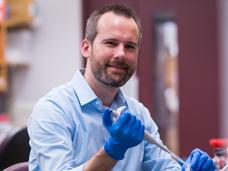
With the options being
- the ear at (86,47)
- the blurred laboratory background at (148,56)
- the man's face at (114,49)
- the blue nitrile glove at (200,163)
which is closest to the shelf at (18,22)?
the blurred laboratory background at (148,56)

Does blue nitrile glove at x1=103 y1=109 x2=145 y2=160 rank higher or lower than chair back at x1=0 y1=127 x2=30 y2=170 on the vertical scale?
higher

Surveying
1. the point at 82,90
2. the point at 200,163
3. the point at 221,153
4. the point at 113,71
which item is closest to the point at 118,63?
the point at 113,71

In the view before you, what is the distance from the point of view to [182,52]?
336 cm

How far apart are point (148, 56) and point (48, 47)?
77 cm

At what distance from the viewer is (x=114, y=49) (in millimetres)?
1256

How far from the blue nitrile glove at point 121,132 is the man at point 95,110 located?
0.02 m

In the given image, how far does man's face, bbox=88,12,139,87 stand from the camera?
125 cm

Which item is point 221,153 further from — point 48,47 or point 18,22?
point 18,22

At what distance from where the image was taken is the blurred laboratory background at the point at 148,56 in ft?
10.6

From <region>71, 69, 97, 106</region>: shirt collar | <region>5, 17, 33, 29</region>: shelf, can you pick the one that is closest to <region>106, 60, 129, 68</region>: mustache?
<region>71, 69, 97, 106</region>: shirt collar

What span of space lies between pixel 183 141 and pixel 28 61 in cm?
134

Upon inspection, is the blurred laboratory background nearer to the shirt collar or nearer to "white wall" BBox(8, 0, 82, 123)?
"white wall" BBox(8, 0, 82, 123)

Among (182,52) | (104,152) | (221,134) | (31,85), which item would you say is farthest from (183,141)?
(104,152)

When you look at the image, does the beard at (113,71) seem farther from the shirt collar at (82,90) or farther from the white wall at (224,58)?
the white wall at (224,58)
